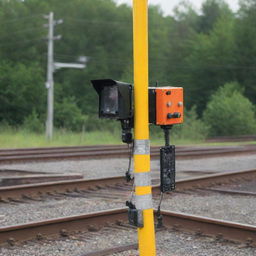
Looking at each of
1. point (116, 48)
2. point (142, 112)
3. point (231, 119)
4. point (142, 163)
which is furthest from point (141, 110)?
point (116, 48)

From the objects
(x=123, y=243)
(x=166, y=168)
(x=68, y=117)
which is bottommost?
(x=123, y=243)

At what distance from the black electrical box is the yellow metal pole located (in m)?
0.14

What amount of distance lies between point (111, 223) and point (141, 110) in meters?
3.11

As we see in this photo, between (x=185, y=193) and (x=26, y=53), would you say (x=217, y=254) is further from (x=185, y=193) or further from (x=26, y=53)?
(x=26, y=53)

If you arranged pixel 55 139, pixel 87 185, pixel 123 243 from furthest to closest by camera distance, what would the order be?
pixel 55 139
pixel 87 185
pixel 123 243

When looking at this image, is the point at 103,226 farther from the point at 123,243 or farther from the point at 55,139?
the point at 55,139

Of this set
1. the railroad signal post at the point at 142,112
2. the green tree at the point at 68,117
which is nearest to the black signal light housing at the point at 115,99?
the railroad signal post at the point at 142,112

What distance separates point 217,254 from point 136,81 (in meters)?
2.39

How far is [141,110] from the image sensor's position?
4.70 meters

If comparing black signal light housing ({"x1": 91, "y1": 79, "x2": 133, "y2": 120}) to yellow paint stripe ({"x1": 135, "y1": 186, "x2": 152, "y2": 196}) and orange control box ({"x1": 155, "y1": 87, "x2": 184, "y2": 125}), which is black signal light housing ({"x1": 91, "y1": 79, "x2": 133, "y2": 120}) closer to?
orange control box ({"x1": 155, "y1": 87, "x2": 184, "y2": 125})

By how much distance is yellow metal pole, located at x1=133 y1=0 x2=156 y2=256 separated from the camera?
4.68 m

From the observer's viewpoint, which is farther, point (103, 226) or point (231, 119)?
point (231, 119)

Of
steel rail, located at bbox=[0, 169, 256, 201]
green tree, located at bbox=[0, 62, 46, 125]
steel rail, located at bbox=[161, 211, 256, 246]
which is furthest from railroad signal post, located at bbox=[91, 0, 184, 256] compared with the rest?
green tree, located at bbox=[0, 62, 46, 125]

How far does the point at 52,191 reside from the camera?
10094 millimetres
